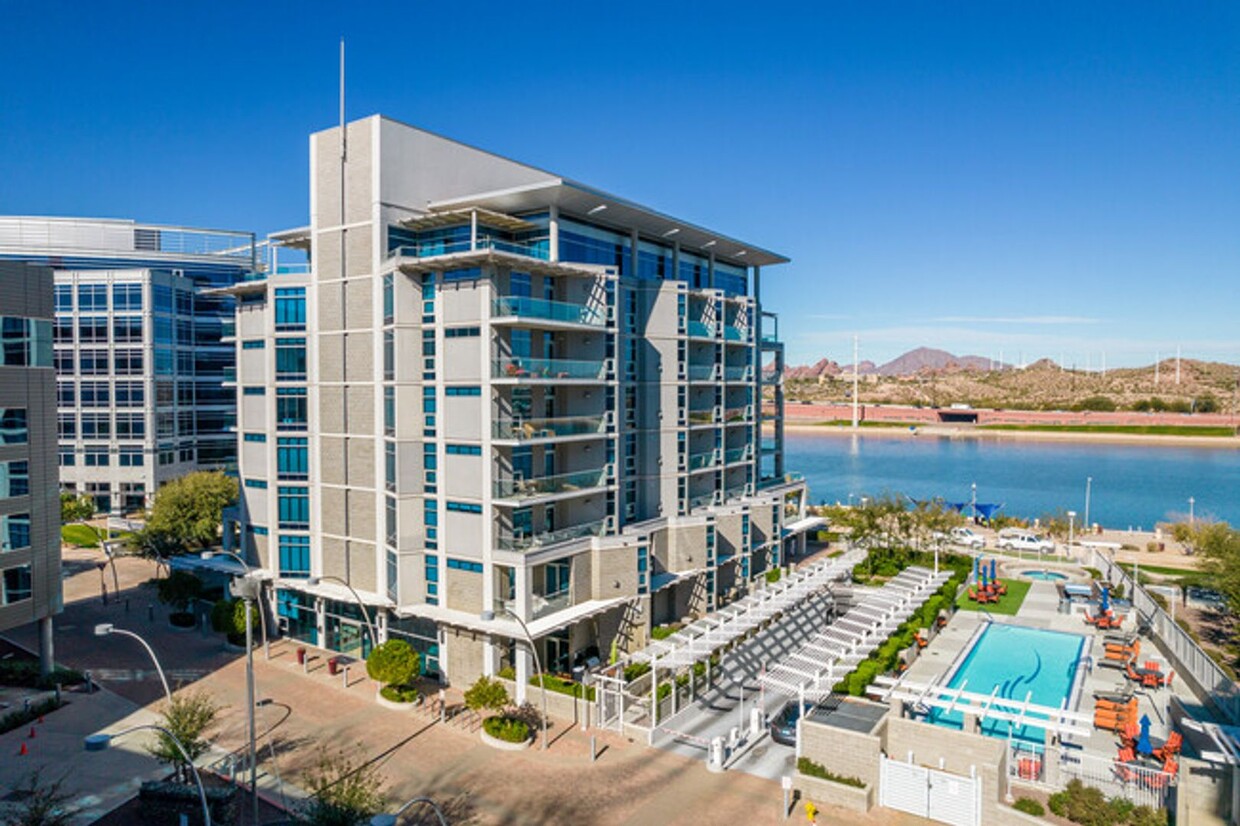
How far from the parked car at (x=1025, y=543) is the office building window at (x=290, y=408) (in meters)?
44.0

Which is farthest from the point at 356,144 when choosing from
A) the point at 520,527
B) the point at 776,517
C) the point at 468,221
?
the point at 776,517

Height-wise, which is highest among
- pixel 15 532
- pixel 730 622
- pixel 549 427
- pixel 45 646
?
pixel 549 427

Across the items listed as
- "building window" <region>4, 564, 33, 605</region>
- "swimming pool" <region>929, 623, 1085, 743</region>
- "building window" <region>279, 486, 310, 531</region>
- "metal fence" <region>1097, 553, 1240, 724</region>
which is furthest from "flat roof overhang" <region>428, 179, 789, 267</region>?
"metal fence" <region>1097, 553, 1240, 724</region>

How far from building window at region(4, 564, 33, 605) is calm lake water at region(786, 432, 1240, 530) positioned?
58106 millimetres

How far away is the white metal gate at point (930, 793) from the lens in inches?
711

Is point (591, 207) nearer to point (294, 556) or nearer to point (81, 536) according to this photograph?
point (294, 556)

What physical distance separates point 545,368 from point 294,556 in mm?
13544

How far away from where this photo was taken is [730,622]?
27.4 metres

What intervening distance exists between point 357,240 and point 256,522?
12622 millimetres

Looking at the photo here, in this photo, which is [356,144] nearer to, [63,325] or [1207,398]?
[63,325]

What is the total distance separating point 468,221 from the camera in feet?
Answer: 91.1

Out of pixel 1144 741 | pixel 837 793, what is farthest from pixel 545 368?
pixel 1144 741

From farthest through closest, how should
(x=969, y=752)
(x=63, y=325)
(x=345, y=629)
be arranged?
(x=63, y=325)
(x=345, y=629)
(x=969, y=752)

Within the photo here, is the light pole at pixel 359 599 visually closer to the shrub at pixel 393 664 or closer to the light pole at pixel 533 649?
the shrub at pixel 393 664
